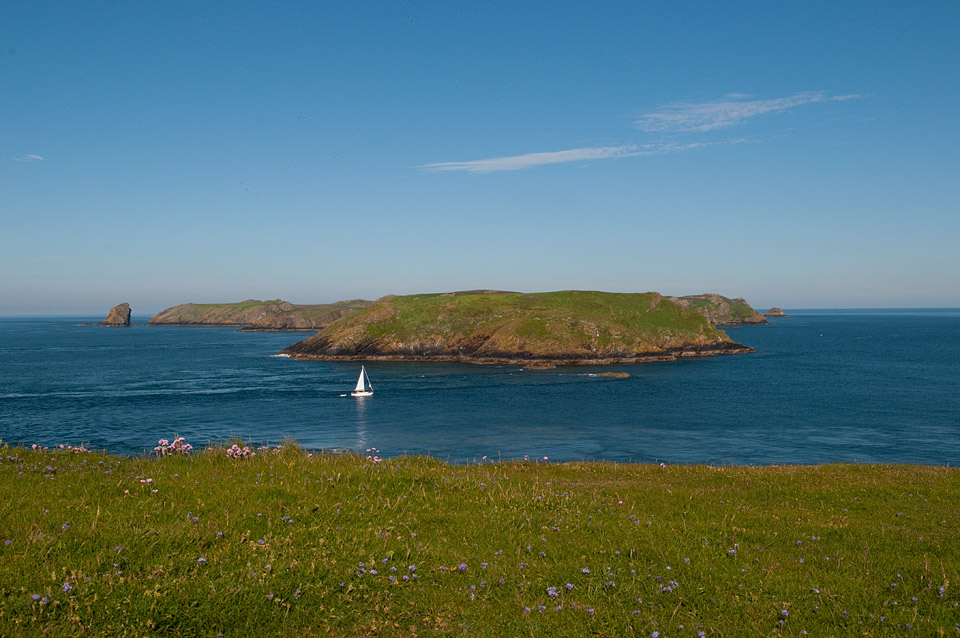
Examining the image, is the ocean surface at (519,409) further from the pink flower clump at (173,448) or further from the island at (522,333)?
the island at (522,333)

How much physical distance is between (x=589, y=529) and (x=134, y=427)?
64.9 m

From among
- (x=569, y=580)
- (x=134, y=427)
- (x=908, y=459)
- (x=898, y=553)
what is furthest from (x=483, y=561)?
(x=134, y=427)

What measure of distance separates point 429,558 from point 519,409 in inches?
2685

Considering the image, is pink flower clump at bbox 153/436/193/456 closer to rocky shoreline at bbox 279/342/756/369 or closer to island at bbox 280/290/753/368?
rocky shoreline at bbox 279/342/756/369

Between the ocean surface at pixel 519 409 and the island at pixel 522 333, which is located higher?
the island at pixel 522 333

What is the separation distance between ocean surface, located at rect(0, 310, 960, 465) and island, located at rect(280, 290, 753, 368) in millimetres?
13355

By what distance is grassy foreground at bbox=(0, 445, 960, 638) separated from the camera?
7441 mm

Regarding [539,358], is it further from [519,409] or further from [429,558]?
[429,558]

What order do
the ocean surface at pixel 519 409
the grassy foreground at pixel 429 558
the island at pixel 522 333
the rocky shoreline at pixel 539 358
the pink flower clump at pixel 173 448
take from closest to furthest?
the grassy foreground at pixel 429 558 → the pink flower clump at pixel 173 448 → the ocean surface at pixel 519 409 → the rocky shoreline at pixel 539 358 → the island at pixel 522 333

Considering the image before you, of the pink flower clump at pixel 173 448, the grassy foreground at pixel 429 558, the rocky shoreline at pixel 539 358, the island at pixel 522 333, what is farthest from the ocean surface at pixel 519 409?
the grassy foreground at pixel 429 558

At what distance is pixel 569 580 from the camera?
8875 mm

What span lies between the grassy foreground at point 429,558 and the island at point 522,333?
119 meters

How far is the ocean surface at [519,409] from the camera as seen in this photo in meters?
53.4

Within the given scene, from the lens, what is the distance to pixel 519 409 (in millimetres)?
76938
